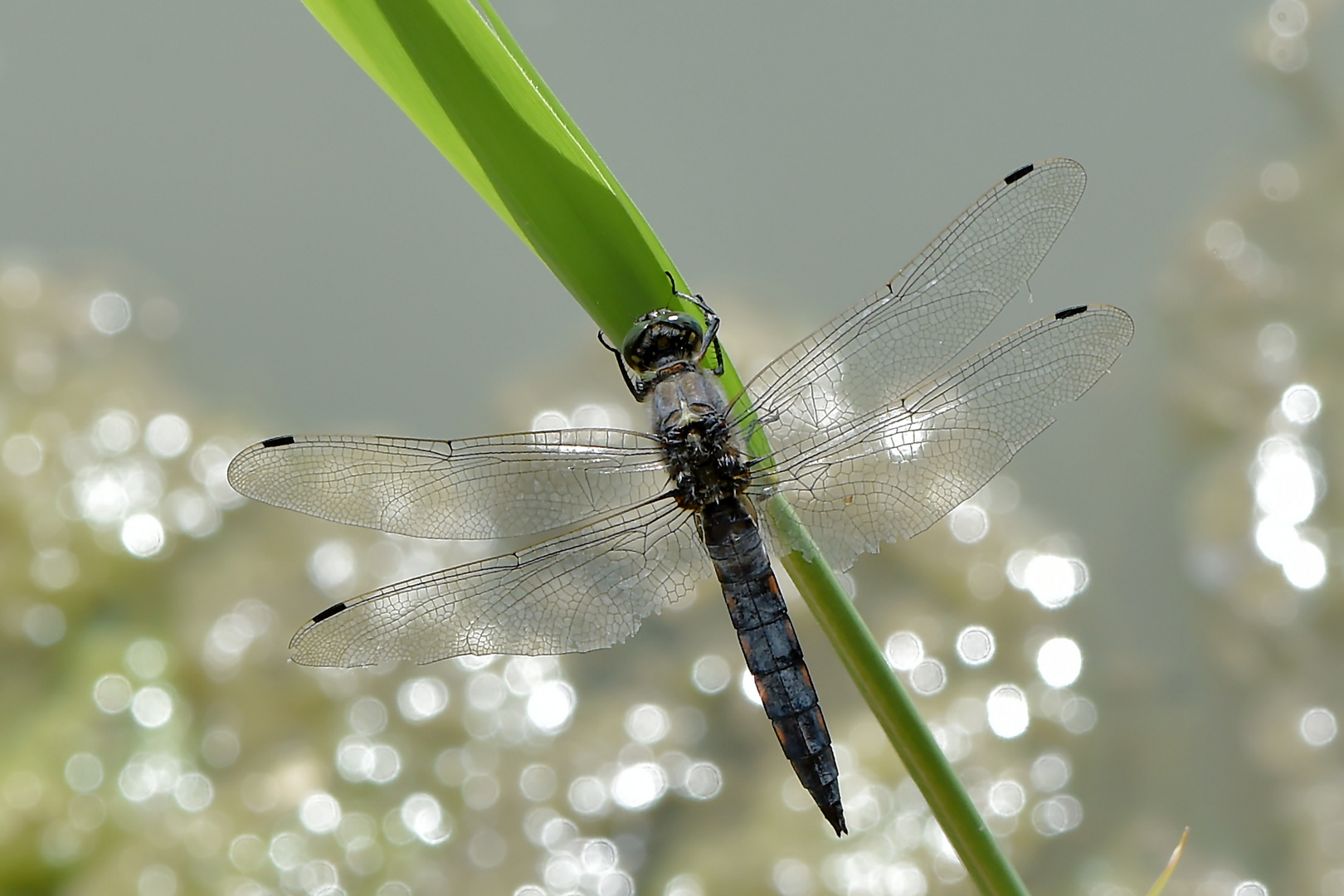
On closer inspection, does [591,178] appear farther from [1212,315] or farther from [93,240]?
[93,240]

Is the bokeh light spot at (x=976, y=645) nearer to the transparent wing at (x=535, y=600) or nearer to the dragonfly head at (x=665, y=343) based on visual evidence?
the transparent wing at (x=535, y=600)

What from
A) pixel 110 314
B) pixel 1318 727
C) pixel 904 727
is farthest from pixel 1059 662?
pixel 110 314

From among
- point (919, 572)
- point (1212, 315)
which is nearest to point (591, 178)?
point (919, 572)

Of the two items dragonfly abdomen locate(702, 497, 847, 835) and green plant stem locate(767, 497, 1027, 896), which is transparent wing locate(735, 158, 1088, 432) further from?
green plant stem locate(767, 497, 1027, 896)

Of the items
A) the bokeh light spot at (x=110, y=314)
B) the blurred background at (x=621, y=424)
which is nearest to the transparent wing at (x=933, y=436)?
the blurred background at (x=621, y=424)

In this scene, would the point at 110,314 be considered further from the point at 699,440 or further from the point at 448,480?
the point at 699,440

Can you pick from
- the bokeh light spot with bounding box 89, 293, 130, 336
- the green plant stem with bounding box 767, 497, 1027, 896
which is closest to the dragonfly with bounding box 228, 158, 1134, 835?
the green plant stem with bounding box 767, 497, 1027, 896

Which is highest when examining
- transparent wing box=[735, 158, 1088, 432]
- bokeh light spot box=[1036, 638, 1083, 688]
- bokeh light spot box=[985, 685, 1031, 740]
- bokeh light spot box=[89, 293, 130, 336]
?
bokeh light spot box=[89, 293, 130, 336]
